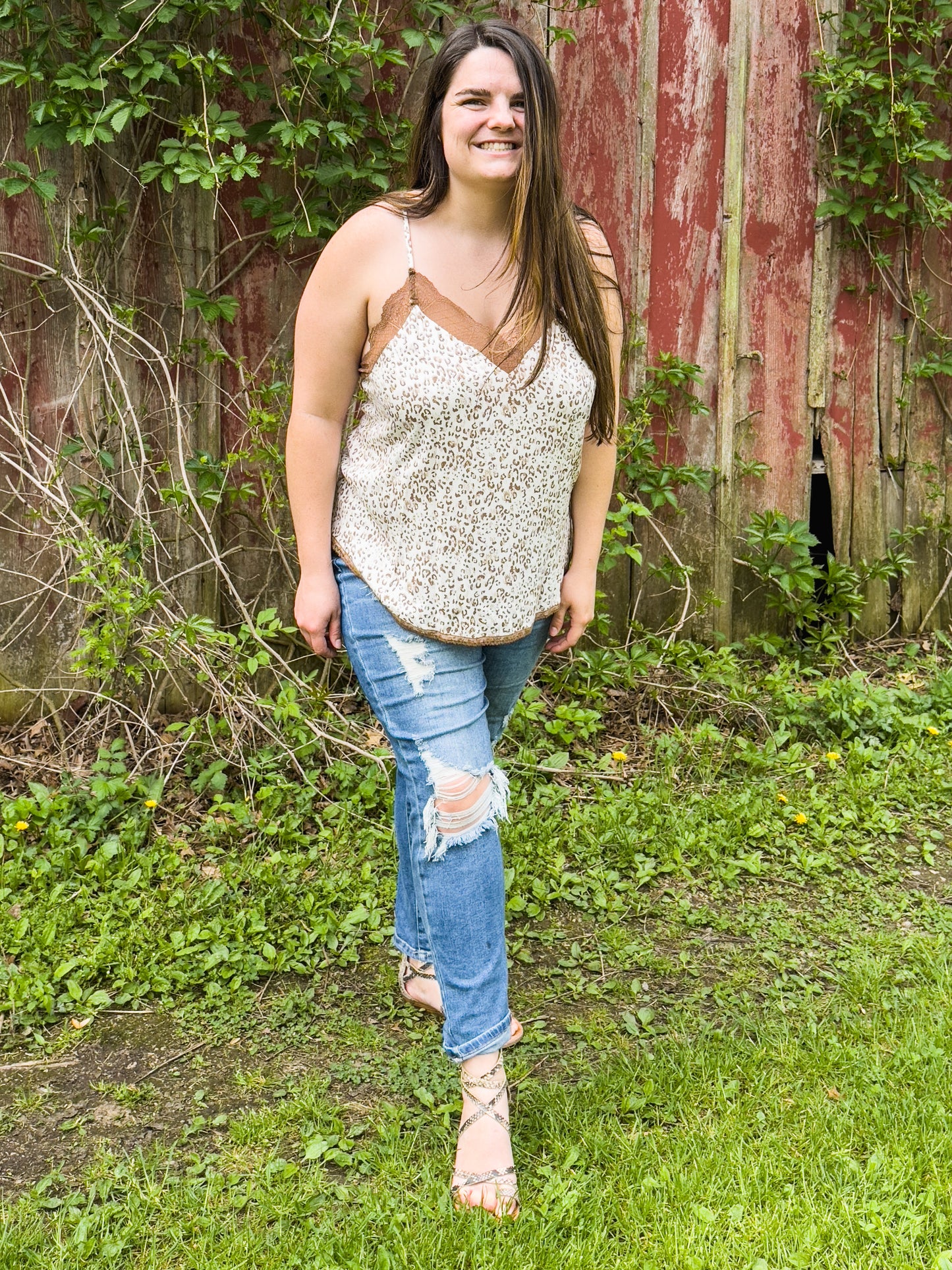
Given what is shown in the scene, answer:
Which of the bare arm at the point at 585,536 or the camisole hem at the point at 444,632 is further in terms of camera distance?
the bare arm at the point at 585,536

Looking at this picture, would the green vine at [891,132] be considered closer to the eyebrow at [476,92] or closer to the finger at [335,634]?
the eyebrow at [476,92]

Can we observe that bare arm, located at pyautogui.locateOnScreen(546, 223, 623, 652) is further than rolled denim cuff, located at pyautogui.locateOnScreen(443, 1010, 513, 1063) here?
Yes

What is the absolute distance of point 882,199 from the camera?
3887 mm

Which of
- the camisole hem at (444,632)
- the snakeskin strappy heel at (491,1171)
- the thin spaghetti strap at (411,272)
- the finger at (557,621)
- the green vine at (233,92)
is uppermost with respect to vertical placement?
→ the green vine at (233,92)

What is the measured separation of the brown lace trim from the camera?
1.83m

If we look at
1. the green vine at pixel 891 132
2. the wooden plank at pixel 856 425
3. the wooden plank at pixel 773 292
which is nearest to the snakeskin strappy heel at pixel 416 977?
the wooden plank at pixel 773 292

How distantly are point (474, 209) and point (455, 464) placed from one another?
441mm

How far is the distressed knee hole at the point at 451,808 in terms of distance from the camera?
187 centimetres

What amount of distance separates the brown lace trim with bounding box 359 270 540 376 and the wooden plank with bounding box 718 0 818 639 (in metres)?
2.28

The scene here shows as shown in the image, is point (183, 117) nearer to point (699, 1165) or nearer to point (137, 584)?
point (137, 584)

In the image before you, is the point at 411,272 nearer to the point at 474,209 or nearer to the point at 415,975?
the point at 474,209

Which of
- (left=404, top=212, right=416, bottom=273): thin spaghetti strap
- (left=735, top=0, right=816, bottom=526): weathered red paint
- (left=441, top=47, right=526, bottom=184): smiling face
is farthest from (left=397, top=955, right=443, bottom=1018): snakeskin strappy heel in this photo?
(left=735, top=0, right=816, bottom=526): weathered red paint

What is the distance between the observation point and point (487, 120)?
181 cm

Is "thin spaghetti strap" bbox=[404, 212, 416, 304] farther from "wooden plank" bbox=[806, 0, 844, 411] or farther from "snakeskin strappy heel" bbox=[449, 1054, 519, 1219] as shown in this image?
"wooden plank" bbox=[806, 0, 844, 411]
